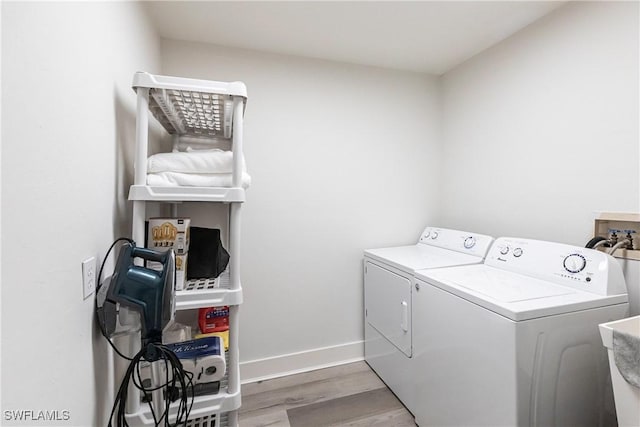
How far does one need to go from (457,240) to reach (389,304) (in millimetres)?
681

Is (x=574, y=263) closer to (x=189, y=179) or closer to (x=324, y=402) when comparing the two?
(x=324, y=402)

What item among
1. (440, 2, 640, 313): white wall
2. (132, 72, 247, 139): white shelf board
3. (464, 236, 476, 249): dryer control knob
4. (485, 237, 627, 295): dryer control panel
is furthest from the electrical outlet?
(440, 2, 640, 313): white wall

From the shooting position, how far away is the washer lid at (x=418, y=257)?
1.70m

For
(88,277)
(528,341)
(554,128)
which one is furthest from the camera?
(554,128)

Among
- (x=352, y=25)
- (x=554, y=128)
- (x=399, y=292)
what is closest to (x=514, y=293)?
(x=399, y=292)

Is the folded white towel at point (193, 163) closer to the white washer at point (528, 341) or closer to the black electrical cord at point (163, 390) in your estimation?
the black electrical cord at point (163, 390)

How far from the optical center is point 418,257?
1919mm

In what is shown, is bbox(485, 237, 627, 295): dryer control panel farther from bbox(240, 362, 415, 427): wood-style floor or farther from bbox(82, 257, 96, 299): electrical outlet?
bbox(82, 257, 96, 299): electrical outlet

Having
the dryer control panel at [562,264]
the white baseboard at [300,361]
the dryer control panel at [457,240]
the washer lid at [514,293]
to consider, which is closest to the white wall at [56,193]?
the white baseboard at [300,361]

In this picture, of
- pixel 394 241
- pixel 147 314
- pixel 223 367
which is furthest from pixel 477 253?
pixel 147 314

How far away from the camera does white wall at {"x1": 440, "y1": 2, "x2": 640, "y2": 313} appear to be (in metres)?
1.32

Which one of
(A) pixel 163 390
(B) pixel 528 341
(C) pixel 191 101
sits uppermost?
(C) pixel 191 101

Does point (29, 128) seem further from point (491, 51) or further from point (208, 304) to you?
point (491, 51)

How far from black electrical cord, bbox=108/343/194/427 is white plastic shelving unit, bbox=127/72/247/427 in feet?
0.14
